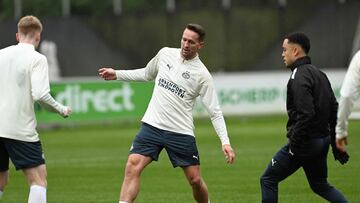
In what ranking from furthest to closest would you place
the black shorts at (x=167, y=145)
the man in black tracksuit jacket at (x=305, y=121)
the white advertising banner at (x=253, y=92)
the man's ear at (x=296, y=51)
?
the white advertising banner at (x=253, y=92) → the black shorts at (x=167, y=145) → the man's ear at (x=296, y=51) → the man in black tracksuit jacket at (x=305, y=121)

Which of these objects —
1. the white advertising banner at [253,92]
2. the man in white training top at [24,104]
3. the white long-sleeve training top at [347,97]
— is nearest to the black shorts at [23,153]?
the man in white training top at [24,104]

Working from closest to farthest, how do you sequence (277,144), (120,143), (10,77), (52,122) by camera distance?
(10,77), (277,144), (120,143), (52,122)

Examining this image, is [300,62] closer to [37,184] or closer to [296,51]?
[296,51]

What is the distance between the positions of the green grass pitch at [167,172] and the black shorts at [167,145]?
2423 millimetres

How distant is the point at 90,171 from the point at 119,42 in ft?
57.1

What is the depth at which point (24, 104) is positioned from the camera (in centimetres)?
1025

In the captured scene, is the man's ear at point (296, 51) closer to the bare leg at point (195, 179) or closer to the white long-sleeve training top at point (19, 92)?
the bare leg at point (195, 179)

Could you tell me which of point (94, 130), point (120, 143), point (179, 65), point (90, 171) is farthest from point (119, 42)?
point (179, 65)

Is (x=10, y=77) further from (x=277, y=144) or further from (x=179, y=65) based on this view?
(x=277, y=144)

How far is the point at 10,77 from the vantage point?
1024 centimetres

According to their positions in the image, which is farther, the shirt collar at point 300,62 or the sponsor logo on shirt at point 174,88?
the sponsor logo on shirt at point 174,88

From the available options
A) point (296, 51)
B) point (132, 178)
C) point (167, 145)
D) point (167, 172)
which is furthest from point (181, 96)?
point (167, 172)

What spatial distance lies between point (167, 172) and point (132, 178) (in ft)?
21.8

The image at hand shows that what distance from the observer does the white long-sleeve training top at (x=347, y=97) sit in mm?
9617
